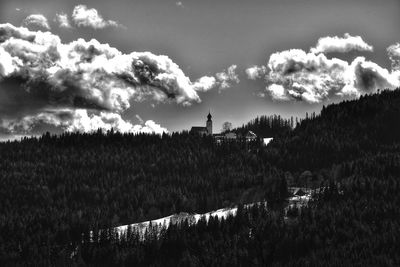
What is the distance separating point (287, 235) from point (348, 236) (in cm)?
1924

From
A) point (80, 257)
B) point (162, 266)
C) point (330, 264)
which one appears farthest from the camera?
point (80, 257)

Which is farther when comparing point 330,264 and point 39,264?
point 39,264

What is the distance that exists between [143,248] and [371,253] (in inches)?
2764

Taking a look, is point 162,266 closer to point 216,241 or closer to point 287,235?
point 216,241

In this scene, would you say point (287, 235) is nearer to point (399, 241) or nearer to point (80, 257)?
point (399, 241)

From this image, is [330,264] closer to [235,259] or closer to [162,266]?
[235,259]

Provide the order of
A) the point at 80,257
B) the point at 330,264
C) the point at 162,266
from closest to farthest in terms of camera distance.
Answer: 1. the point at 330,264
2. the point at 162,266
3. the point at 80,257

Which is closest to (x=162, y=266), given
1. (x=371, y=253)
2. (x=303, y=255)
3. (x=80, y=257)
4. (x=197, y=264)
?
(x=197, y=264)

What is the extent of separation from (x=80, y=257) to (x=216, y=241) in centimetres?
4289

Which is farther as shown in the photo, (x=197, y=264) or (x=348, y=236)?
(x=348, y=236)

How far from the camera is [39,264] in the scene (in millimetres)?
190250

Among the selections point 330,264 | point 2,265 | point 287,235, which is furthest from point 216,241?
point 2,265

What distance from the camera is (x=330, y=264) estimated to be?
171 meters

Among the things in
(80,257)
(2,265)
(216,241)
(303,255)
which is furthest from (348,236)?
(2,265)
